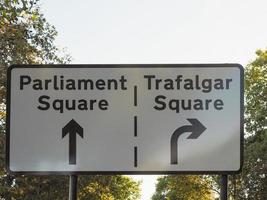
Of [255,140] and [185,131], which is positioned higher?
[255,140]

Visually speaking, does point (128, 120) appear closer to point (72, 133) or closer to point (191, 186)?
point (72, 133)

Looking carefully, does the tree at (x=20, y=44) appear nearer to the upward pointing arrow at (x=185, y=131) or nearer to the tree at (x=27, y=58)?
the tree at (x=27, y=58)

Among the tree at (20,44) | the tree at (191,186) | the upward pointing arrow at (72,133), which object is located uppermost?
the tree at (20,44)

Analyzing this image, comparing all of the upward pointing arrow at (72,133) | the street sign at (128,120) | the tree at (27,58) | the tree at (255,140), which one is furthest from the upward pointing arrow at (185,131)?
the tree at (255,140)

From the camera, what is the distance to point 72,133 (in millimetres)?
4723

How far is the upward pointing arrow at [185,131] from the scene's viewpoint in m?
4.62

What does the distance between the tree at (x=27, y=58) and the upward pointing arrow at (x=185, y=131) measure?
1049 cm

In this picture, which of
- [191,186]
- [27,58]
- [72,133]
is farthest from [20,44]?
[191,186]

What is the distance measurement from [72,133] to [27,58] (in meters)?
25.3

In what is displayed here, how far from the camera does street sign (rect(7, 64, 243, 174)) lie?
4.64 metres

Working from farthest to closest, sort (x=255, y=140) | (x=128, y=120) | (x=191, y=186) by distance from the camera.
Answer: (x=191, y=186) → (x=255, y=140) → (x=128, y=120)

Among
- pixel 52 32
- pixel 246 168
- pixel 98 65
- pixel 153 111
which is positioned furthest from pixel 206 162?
pixel 246 168

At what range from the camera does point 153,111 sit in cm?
470

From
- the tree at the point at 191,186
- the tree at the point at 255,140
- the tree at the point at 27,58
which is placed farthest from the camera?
the tree at the point at 191,186
